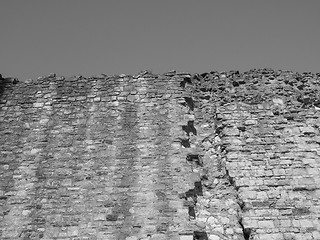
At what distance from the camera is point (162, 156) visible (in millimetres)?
7273

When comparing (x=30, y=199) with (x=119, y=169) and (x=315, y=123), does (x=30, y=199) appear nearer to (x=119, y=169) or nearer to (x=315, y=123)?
(x=119, y=169)

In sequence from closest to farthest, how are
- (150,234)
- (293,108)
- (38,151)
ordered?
1. (150,234)
2. (38,151)
3. (293,108)

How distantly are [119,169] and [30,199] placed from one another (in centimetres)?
151

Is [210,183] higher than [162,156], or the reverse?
[162,156]

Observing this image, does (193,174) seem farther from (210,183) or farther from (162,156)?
(162,156)

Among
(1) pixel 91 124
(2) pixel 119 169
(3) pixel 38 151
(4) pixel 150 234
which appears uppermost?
(1) pixel 91 124

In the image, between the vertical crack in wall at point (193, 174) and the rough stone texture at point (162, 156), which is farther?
the rough stone texture at point (162, 156)

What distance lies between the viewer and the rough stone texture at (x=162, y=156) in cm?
656

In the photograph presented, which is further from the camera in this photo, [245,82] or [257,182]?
[245,82]

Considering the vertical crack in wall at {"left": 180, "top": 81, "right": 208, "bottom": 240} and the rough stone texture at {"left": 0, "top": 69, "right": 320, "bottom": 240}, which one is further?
the rough stone texture at {"left": 0, "top": 69, "right": 320, "bottom": 240}

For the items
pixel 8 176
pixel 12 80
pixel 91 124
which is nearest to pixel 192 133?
pixel 91 124

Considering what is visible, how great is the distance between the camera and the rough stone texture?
6.56m

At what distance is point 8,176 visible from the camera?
23.8 feet

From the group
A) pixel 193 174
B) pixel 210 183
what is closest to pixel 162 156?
pixel 193 174
